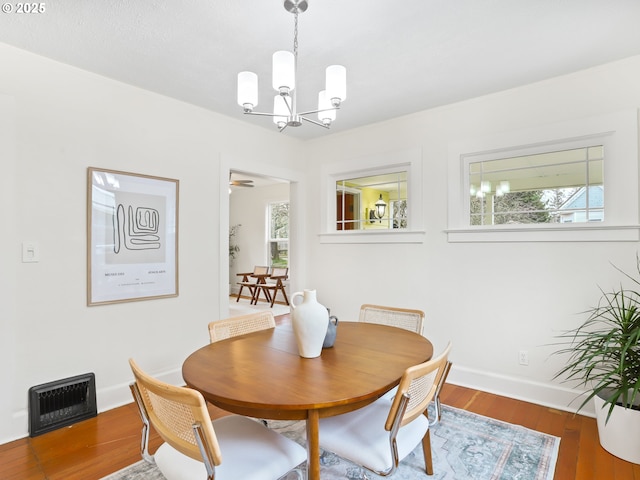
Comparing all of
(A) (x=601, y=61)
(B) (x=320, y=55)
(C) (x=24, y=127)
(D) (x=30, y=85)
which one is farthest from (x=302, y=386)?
(A) (x=601, y=61)

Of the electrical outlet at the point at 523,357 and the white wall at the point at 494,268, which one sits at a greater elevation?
the white wall at the point at 494,268

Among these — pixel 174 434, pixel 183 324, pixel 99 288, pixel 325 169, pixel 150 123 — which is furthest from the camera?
pixel 325 169

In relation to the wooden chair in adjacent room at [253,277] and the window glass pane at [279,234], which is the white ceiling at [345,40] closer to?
the wooden chair in adjacent room at [253,277]

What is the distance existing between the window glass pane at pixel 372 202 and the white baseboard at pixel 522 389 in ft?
4.91

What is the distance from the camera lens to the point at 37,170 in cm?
235

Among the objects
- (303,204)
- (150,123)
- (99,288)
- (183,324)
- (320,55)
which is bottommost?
(183,324)

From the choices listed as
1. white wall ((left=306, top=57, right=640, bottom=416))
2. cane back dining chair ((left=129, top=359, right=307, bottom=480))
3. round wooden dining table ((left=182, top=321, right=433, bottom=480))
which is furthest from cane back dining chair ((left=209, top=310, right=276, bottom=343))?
white wall ((left=306, top=57, right=640, bottom=416))

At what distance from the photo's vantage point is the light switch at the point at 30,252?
230 centimetres

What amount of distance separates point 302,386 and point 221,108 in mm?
2738

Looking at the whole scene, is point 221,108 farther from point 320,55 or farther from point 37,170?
point 37,170

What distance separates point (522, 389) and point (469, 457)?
1059mm

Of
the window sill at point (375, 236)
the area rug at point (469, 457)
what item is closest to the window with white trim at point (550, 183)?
the window sill at point (375, 236)

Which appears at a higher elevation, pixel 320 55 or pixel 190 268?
pixel 320 55

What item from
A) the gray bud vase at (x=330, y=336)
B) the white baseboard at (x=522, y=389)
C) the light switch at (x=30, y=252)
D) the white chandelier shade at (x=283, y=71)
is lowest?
the white baseboard at (x=522, y=389)
